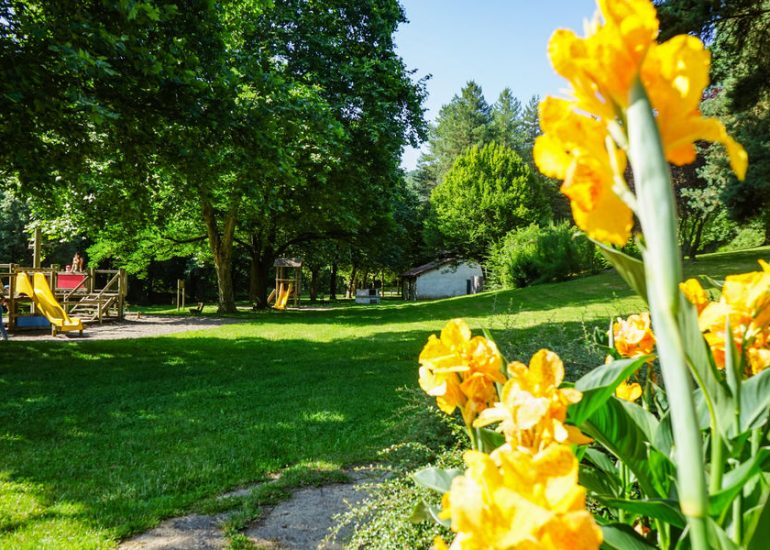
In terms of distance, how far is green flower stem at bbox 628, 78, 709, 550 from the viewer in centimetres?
43

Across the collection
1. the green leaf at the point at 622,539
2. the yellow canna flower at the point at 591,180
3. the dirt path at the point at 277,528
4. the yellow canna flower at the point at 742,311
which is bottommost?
the dirt path at the point at 277,528

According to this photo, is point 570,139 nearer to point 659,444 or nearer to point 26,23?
point 659,444

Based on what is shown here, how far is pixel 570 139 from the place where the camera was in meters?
0.55

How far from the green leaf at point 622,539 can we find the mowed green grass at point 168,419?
2050 millimetres

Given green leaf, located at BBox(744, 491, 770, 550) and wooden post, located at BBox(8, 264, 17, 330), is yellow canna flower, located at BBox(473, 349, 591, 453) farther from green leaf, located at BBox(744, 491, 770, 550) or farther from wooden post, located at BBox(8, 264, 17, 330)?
wooden post, located at BBox(8, 264, 17, 330)

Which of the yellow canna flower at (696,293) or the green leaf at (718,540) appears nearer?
the green leaf at (718,540)

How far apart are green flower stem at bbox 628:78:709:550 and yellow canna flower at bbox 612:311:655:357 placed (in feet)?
2.90

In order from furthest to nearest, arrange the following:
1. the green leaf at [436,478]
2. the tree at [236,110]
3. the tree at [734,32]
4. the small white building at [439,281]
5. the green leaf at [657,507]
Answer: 1. the small white building at [439,281]
2. the tree at [734,32]
3. the tree at [236,110]
4. the green leaf at [436,478]
5. the green leaf at [657,507]

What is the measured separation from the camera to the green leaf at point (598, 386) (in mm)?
860

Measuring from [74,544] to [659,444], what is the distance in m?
3.01

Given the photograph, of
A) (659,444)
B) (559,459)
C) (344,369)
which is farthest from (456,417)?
(344,369)

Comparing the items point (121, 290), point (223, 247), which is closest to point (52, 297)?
point (121, 290)

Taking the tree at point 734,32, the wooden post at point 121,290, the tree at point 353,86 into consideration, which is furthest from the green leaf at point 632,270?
the wooden post at point 121,290

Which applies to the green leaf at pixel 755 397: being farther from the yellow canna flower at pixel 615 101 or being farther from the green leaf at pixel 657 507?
the yellow canna flower at pixel 615 101
